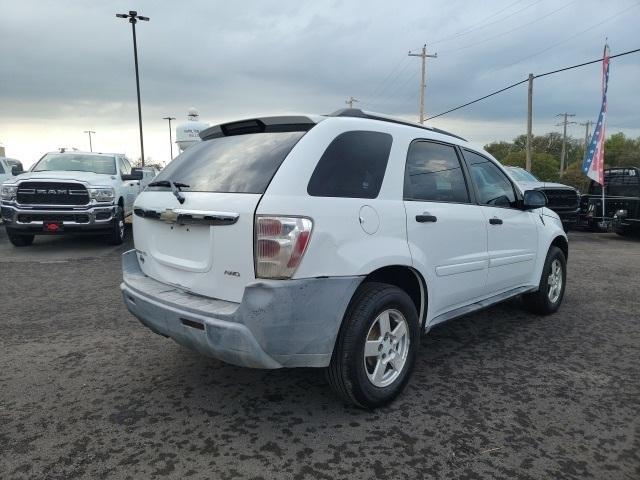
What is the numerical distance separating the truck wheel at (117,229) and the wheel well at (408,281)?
7333 millimetres

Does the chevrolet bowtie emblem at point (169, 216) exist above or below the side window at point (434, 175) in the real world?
below

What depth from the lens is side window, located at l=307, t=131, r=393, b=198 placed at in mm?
2691

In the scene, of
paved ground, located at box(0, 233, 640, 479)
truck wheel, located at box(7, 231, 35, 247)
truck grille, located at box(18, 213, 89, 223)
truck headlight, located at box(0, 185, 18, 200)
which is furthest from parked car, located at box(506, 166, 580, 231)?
truck wheel, located at box(7, 231, 35, 247)

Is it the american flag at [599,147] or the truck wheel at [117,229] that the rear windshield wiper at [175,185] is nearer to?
the truck wheel at [117,229]

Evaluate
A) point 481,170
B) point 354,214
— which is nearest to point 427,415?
point 354,214

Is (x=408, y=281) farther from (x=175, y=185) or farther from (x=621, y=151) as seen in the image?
(x=621, y=151)

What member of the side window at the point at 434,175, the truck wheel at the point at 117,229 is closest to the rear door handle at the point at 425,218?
the side window at the point at 434,175

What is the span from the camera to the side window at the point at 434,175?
3238 mm

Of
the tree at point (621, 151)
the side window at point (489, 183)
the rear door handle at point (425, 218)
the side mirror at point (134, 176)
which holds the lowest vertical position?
the rear door handle at point (425, 218)

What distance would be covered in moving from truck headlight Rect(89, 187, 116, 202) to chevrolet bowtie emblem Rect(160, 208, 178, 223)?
648cm

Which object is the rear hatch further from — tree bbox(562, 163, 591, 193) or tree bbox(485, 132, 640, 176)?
tree bbox(485, 132, 640, 176)

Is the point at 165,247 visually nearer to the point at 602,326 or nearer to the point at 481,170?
the point at 481,170

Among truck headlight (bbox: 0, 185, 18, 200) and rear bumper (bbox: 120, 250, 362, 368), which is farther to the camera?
truck headlight (bbox: 0, 185, 18, 200)

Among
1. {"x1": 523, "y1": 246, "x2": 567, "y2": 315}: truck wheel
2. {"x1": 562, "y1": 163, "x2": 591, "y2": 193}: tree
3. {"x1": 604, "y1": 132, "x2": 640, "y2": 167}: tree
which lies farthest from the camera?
{"x1": 604, "y1": 132, "x2": 640, "y2": 167}: tree
